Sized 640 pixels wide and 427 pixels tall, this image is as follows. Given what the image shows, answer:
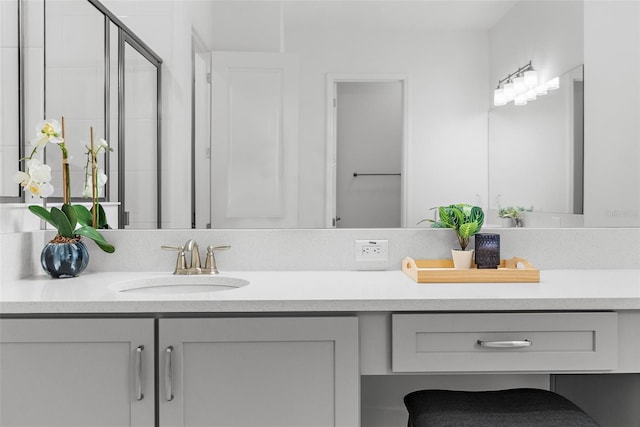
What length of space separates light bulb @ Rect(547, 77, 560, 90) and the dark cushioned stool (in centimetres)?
103

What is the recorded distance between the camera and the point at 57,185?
5.86 ft

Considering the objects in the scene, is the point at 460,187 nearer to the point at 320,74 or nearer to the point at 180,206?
the point at 320,74

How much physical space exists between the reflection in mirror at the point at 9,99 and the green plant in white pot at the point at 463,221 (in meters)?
1.44

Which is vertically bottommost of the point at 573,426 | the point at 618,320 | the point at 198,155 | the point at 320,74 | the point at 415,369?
the point at 573,426

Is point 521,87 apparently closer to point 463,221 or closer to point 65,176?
point 463,221

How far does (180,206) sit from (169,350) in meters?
0.69

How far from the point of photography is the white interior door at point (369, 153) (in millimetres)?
1722

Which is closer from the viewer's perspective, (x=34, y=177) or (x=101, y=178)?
(x=34, y=177)

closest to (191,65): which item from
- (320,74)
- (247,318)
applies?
(320,74)

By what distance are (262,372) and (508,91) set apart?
4.12ft

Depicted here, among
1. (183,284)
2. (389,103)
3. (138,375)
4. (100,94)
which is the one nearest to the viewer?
(138,375)

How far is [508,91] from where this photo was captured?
1765 millimetres

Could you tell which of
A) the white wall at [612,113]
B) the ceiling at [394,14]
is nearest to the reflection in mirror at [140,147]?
the ceiling at [394,14]

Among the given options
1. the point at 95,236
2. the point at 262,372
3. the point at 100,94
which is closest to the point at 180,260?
the point at 95,236
